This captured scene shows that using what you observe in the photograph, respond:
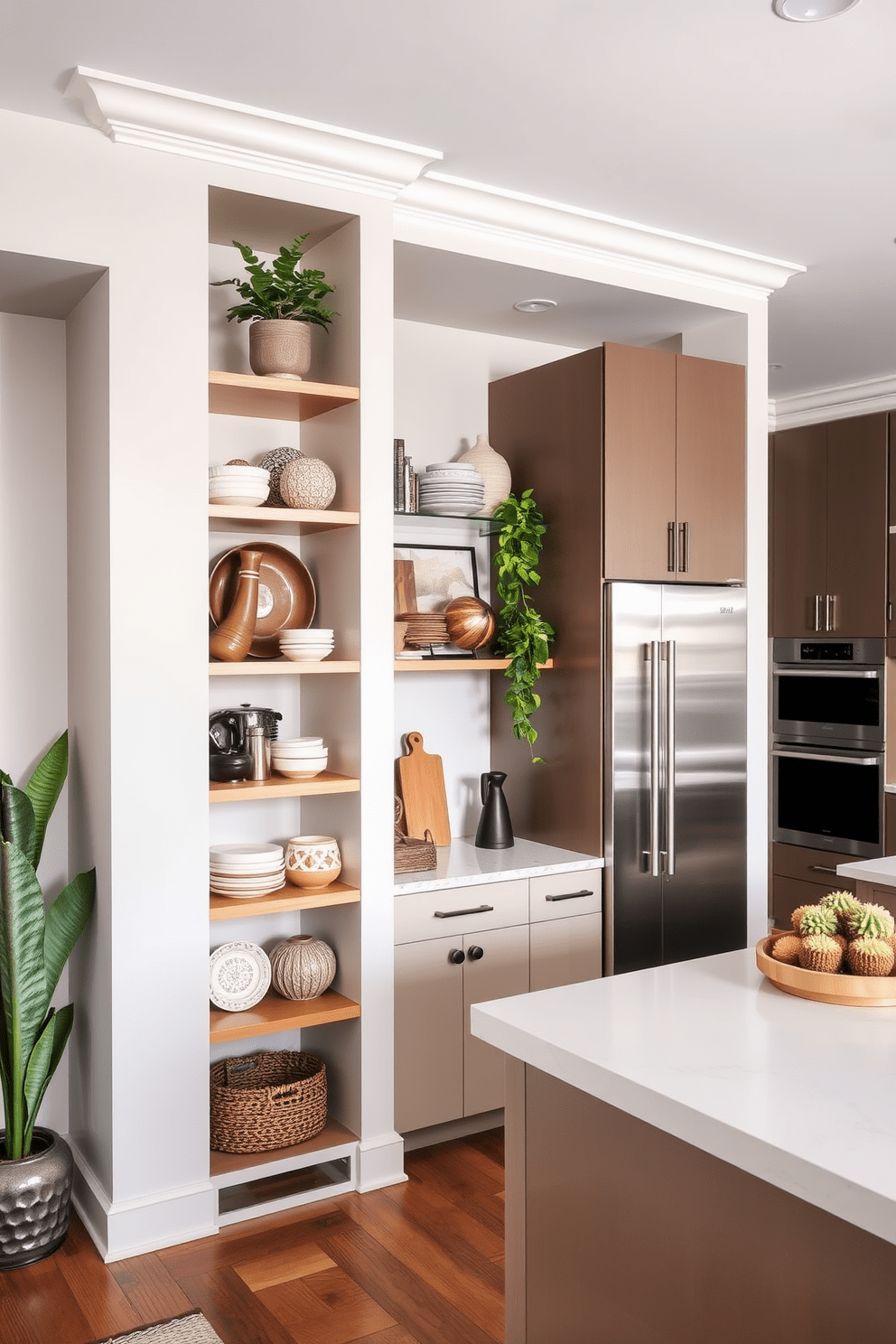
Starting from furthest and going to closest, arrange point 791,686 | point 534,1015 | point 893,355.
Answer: point 791,686 < point 893,355 < point 534,1015

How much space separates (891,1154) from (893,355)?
4379 mm

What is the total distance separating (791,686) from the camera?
17.8 ft

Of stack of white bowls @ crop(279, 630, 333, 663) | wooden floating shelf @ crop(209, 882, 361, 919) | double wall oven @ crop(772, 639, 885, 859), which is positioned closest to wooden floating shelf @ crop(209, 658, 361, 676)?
stack of white bowls @ crop(279, 630, 333, 663)

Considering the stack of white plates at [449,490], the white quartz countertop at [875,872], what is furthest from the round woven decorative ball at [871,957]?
the stack of white plates at [449,490]

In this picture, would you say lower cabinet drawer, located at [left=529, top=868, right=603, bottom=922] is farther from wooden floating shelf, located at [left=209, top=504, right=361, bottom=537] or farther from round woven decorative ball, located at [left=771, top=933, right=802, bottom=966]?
round woven decorative ball, located at [left=771, top=933, right=802, bottom=966]

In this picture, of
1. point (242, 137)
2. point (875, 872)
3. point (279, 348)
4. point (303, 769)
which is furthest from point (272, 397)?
point (875, 872)

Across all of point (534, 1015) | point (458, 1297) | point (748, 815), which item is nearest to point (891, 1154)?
point (534, 1015)

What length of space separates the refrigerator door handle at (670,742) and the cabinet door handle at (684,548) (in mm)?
258

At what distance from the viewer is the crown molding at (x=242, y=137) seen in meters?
2.54

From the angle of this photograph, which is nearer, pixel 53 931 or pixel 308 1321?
pixel 308 1321

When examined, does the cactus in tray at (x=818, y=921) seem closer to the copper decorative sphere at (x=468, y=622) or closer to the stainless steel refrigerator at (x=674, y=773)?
the stainless steel refrigerator at (x=674, y=773)

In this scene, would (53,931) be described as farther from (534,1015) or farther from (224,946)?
(534,1015)

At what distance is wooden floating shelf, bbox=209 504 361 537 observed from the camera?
284 cm

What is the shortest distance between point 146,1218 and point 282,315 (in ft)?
7.55
